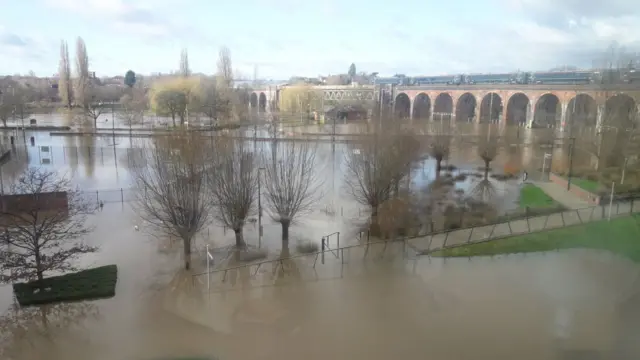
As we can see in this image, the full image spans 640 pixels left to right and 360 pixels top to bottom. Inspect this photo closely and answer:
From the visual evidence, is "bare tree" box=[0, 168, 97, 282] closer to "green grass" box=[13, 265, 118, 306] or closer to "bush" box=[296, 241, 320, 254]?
"green grass" box=[13, 265, 118, 306]

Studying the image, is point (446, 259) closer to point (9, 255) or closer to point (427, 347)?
point (427, 347)

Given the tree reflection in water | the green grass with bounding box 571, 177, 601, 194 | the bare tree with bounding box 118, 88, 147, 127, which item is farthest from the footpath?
the bare tree with bounding box 118, 88, 147, 127

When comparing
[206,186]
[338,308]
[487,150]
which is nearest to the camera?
[338,308]

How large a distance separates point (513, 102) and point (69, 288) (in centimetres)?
4022

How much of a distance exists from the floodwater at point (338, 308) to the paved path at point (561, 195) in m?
3.54

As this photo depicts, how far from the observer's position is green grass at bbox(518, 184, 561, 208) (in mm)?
13524

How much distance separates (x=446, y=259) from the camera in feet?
32.4

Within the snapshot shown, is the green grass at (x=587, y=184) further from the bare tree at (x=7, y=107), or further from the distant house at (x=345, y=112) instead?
the bare tree at (x=7, y=107)

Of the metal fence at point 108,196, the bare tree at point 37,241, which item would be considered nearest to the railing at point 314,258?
the bare tree at point 37,241

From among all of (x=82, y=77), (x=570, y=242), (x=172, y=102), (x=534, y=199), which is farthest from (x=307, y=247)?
(x=82, y=77)

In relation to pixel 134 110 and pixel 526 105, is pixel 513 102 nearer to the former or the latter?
pixel 526 105

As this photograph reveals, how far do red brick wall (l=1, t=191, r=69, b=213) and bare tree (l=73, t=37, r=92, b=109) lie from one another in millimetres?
34839

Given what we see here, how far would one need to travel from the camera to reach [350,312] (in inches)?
304

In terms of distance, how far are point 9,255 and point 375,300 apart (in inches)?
249
